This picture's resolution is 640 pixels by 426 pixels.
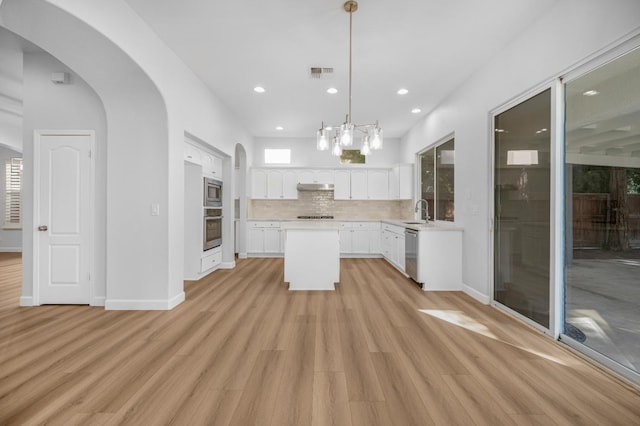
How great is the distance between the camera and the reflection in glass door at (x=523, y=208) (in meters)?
2.69

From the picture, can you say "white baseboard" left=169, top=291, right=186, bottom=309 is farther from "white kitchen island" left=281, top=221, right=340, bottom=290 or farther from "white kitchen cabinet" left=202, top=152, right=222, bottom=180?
"white kitchen cabinet" left=202, top=152, right=222, bottom=180

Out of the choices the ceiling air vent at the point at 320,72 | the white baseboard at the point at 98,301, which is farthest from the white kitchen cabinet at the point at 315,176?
the white baseboard at the point at 98,301

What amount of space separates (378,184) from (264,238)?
122 inches

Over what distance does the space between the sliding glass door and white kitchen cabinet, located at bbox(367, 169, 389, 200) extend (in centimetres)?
458

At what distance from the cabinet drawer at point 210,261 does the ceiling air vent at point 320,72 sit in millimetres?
3314

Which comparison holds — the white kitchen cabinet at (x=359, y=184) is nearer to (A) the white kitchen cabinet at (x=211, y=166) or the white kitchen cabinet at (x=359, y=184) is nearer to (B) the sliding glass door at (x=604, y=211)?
(A) the white kitchen cabinet at (x=211, y=166)

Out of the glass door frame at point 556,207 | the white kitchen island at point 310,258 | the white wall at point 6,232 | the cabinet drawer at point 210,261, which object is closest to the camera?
the glass door frame at point 556,207

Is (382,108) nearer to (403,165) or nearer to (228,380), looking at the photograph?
(403,165)

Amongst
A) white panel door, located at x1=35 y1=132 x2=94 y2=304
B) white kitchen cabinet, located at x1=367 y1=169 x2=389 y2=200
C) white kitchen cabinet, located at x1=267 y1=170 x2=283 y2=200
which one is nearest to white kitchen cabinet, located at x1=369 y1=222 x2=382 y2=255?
white kitchen cabinet, located at x1=367 y1=169 x2=389 y2=200

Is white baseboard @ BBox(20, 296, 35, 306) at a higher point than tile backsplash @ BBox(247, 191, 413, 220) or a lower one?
lower

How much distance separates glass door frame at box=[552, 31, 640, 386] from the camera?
1.94m

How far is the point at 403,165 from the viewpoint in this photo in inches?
258

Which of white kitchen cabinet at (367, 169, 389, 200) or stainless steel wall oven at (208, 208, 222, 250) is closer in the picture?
stainless steel wall oven at (208, 208, 222, 250)

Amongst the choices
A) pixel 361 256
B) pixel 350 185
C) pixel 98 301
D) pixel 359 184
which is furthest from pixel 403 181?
pixel 98 301
